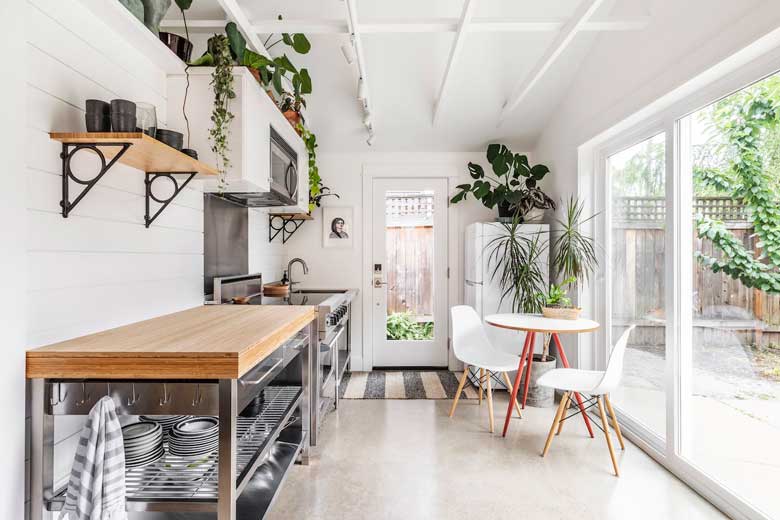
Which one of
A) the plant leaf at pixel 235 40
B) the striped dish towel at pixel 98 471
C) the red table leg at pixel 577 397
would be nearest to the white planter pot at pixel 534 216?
the red table leg at pixel 577 397

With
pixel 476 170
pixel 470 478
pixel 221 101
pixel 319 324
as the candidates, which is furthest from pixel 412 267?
pixel 221 101

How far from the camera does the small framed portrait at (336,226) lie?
440cm

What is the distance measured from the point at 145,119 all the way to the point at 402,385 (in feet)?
10.1

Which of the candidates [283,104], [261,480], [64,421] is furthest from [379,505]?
[283,104]

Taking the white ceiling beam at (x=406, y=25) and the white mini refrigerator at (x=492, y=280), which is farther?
the white mini refrigerator at (x=492, y=280)

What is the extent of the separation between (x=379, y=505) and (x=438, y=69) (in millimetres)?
3104

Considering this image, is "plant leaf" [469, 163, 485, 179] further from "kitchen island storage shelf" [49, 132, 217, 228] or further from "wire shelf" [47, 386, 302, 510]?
"wire shelf" [47, 386, 302, 510]

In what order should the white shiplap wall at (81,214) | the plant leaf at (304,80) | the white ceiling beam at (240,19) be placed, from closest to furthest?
the white shiplap wall at (81,214) < the white ceiling beam at (240,19) < the plant leaf at (304,80)

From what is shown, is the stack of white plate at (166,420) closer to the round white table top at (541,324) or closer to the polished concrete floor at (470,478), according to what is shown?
the polished concrete floor at (470,478)

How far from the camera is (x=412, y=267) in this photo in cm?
448

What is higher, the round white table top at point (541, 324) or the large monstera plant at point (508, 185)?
the large monstera plant at point (508, 185)

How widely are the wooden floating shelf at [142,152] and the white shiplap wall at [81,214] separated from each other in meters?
0.07

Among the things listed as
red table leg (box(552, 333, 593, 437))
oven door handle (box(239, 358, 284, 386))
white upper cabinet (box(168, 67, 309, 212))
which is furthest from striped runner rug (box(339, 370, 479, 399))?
white upper cabinet (box(168, 67, 309, 212))

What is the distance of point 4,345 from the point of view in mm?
1160
